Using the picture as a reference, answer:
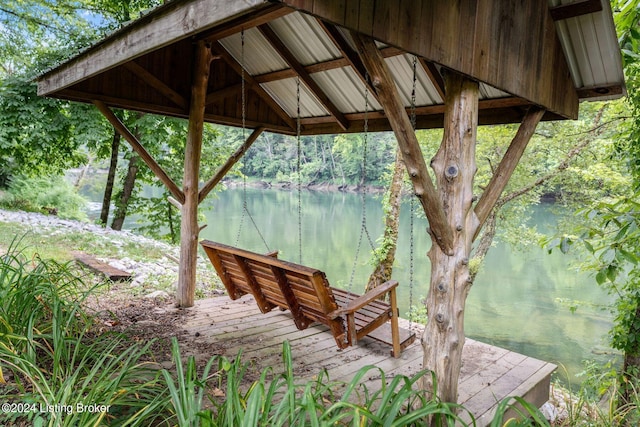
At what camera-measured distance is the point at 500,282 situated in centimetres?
1148

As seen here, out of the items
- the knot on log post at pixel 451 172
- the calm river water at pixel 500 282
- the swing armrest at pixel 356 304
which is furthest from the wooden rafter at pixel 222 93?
the knot on log post at pixel 451 172

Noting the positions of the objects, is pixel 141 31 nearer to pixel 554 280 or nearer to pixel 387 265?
pixel 387 265

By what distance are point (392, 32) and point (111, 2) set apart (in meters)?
8.58

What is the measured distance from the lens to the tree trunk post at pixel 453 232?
2.28 meters

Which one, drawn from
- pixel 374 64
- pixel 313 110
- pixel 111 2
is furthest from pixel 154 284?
pixel 111 2

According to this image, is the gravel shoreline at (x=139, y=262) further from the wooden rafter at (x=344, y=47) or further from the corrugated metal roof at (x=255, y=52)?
the wooden rafter at (x=344, y=47)

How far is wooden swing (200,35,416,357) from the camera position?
9.24ft

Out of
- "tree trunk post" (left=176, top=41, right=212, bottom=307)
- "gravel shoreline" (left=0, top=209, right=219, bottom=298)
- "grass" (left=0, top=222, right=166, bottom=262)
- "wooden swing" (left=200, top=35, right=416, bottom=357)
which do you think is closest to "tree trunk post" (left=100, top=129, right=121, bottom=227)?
"gravel shoreline" (left=0, top=209, right=219, bottom=298)

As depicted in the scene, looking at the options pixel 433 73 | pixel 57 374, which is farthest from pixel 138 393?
pixel 433 73

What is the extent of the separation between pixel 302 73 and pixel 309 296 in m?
2.45

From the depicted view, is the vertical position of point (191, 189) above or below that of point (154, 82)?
below

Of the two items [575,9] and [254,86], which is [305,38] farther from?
[575,9]

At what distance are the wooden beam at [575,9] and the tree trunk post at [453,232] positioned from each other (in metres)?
1.08

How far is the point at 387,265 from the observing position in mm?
7527
